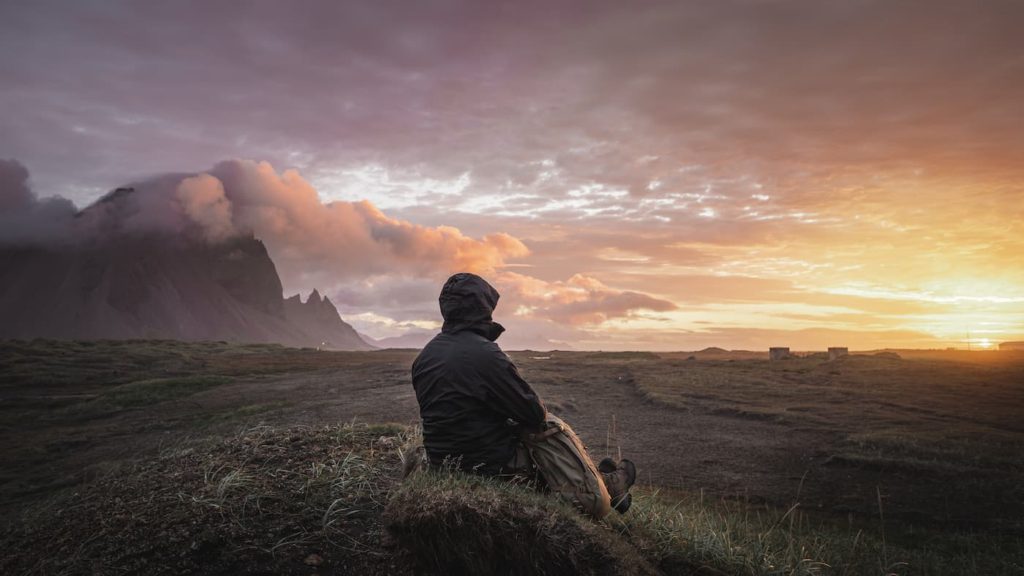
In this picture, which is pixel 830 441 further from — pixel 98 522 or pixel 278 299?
pixel 278 299

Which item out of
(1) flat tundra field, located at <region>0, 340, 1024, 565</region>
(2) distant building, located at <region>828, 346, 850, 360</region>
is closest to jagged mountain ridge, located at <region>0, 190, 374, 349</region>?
(1) flat tundra field, located at <region>0, 340, 1024, 565</region>

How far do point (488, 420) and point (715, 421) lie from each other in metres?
14.1

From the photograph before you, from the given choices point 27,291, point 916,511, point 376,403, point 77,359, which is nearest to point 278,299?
point 27,291

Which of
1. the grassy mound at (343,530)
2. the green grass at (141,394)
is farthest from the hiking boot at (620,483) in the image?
the green grass at (141,394)

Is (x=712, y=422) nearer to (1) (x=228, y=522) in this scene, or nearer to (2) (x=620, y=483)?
(2) (x=620, y=483)

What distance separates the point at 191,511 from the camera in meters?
4.66

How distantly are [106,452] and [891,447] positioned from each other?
61.3ft

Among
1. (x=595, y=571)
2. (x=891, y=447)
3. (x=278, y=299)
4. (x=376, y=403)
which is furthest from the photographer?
(x=278, y=299)

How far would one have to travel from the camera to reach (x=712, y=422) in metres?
16.9

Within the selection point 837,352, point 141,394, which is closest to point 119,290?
point 141,394

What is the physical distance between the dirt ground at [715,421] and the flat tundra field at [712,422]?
6 centimetres

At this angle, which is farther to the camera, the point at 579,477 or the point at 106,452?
the point at 106,452

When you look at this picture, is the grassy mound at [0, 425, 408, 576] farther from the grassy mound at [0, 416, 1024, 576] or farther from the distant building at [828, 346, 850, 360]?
the distant building at [828, 346, 850, 360]

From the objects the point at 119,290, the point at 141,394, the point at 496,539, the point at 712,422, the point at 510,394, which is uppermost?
the point at 119,290
